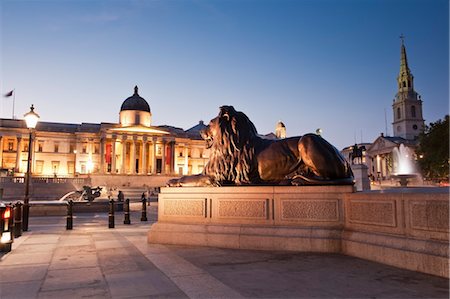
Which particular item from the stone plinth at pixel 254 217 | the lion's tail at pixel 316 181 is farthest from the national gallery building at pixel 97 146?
the lion's tail at pixel 316 181

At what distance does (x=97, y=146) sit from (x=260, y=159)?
78.4 meters

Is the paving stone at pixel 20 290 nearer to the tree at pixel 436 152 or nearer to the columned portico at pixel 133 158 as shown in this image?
the tree at pixel 436 152

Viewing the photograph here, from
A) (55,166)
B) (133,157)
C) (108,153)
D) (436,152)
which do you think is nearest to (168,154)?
(133,157)

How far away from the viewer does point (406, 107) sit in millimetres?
108750

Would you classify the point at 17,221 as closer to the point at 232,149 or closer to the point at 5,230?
the point at 5,230

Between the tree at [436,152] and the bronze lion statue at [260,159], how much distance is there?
1747 inches

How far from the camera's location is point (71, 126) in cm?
8450

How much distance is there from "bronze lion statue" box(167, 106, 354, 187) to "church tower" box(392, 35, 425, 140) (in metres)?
113

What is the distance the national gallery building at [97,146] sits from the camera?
73438 mm

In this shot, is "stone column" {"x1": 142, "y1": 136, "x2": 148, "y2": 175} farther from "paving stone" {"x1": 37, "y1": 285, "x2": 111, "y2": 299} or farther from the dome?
"paving stone" {"x1": 37, "y1": 285, "x2": 111, "y2": 299}

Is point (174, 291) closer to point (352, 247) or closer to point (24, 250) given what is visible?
point (352, 247)

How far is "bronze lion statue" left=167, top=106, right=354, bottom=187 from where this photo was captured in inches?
285

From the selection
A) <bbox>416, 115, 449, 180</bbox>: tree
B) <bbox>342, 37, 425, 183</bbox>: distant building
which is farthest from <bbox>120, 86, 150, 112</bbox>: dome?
<bbox>342, 37, 425, 183</bbox>: distant building

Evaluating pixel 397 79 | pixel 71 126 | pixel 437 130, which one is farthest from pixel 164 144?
pixel 397 79
